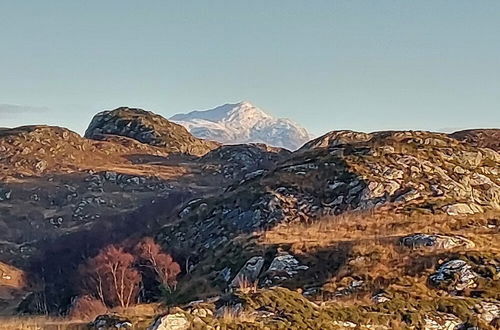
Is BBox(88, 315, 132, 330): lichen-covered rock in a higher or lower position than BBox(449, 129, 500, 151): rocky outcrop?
lower

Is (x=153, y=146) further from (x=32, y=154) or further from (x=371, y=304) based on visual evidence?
(x=371, y=304)

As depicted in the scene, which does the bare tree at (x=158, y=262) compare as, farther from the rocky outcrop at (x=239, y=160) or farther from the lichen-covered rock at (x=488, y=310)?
the rocky outcrop at (x=239, y=160)

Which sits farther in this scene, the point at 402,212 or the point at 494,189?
the point at 494,189

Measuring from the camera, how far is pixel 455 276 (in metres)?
28.9

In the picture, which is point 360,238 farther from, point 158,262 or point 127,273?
point 127,273

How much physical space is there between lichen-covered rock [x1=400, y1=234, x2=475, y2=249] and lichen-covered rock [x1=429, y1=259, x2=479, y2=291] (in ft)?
8.77

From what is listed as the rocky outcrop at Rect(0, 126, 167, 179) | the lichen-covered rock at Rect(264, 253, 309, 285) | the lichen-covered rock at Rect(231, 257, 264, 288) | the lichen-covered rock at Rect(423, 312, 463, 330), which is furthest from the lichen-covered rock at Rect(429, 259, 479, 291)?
the rocky outcrop at Rect(0, 126, 167, 179)

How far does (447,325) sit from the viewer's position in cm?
2292

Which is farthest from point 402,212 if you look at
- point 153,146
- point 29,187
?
point 153,146

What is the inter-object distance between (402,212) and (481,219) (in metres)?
5.12

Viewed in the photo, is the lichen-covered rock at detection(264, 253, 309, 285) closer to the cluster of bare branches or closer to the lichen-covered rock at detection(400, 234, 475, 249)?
the lichen-covered rock at detection(400, 234, 475, 249)

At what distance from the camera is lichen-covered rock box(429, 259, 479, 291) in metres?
28.3

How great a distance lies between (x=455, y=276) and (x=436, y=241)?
432 centimetres

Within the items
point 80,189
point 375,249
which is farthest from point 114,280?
point 80,189
